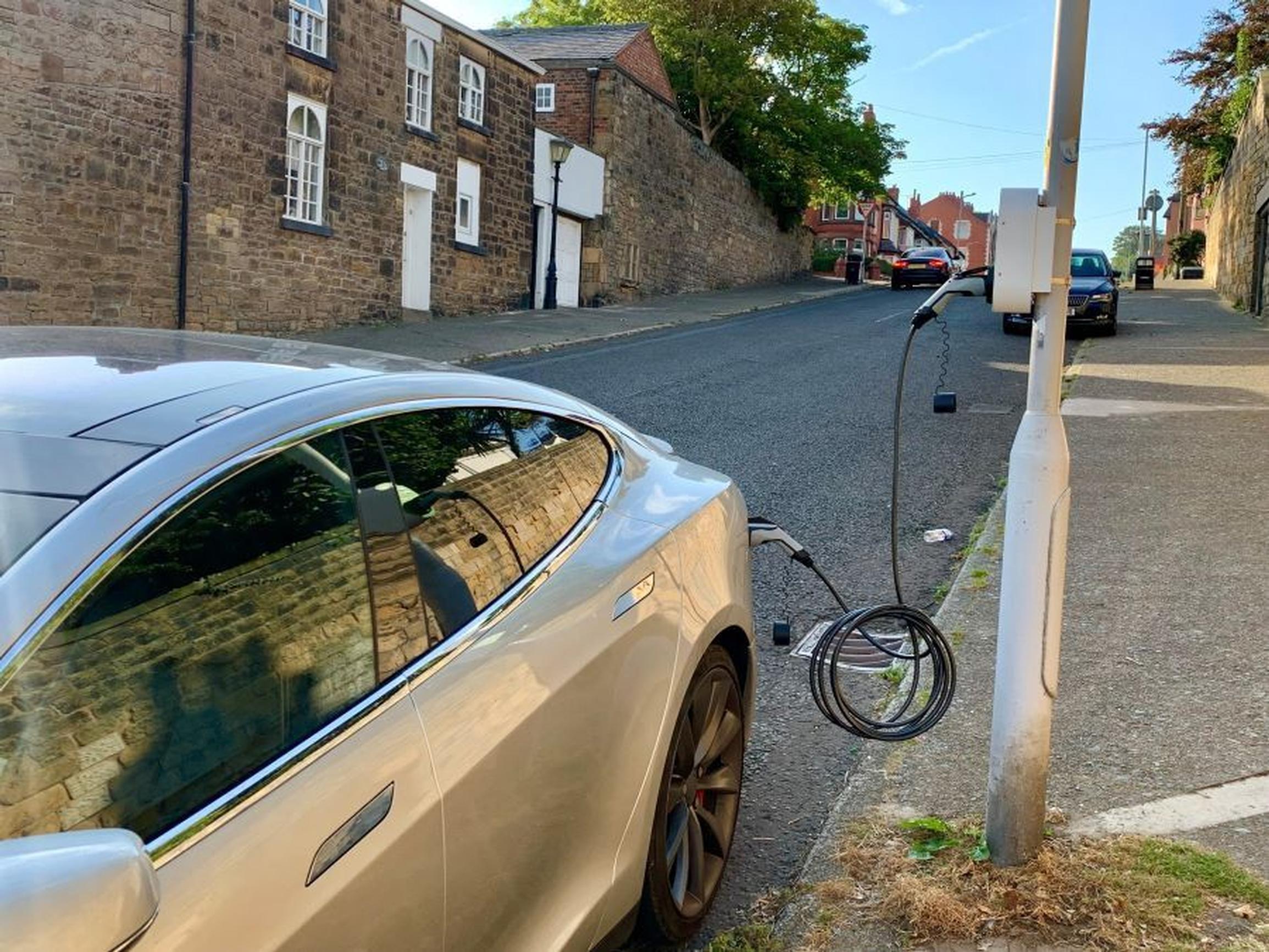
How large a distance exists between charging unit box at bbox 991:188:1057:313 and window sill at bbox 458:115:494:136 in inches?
867

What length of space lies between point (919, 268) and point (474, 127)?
21284 millimetres

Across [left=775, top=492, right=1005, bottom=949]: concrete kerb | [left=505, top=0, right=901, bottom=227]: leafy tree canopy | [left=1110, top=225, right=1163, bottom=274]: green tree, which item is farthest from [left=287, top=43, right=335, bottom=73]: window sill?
[left=1110, top=225, right=1163, bottom=274]: green tree

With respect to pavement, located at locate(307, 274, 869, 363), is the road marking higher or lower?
lower

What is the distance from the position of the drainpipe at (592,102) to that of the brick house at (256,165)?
510cm

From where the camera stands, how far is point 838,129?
141 ft

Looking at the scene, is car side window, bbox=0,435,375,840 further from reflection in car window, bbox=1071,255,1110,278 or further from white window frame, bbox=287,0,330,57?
reflection in car window, bbox=1071,255,1110,278

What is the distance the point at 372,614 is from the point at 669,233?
34.2 meters

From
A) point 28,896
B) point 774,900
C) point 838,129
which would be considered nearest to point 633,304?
point 838,129

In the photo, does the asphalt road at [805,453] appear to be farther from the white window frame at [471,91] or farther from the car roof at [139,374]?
the white window frame at [471,91]

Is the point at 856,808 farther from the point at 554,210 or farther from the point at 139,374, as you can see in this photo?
the point at 554,210

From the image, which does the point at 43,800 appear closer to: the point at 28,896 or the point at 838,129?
the point at 28,896

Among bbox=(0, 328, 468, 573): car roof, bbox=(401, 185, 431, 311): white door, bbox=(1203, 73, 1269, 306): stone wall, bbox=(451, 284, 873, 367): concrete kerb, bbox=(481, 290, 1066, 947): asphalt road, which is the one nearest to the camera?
bbox=(0, 328, 468, 573): car roof

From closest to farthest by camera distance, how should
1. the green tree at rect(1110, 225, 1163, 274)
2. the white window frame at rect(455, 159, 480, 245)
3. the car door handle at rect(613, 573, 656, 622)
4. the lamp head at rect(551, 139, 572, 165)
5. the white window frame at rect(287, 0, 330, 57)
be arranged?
1. the car door handle at rect(613, 573, 656, 622)
2. the white window frame at rect(287, 0, 330, 57)
3. the white window frame at rect(455, 159, 480, 245)
4. the lamp head at rect(551, 139, 572, 165)
5. the green tree at rect(1110, 225, 1163, 274)

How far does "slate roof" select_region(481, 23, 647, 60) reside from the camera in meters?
31.9
